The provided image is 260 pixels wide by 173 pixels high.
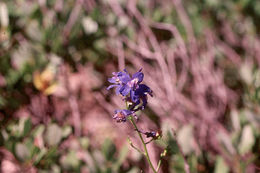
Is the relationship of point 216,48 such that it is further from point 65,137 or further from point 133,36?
point 65,137

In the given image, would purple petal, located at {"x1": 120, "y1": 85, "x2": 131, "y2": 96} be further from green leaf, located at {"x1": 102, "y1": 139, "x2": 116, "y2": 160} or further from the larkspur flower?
green leaf, located at {"x1": 102, "y1": 139, "x2": 116, "y2": 160}

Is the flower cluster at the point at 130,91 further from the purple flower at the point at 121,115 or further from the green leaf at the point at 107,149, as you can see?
the green leaf at the point at 107,149

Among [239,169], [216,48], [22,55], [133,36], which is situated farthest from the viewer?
[216,48]

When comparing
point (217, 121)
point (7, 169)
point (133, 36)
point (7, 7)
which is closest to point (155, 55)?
point (133, 36)

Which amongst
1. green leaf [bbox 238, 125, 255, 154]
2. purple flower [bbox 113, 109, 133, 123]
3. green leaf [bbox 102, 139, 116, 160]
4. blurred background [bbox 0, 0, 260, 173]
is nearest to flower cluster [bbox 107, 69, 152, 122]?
purple flower [bbox 113, 109, 133, 123]

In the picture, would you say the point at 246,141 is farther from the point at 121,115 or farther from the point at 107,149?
the point at 121,115

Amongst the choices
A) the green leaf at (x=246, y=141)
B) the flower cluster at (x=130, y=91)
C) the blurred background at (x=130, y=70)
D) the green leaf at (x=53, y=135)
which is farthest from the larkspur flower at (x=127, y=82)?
the green leaf at (x=246, y=141)

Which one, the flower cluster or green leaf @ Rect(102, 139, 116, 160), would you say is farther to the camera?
green leaf @ Rect(102, 139, 116, 160)

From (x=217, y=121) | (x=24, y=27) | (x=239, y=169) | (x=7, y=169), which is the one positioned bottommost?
(x=239, y=169)

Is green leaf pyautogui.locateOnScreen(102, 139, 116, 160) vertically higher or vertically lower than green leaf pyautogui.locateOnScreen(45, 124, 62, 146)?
lower
